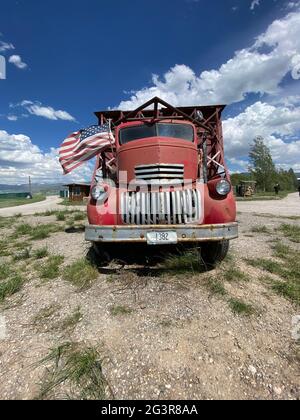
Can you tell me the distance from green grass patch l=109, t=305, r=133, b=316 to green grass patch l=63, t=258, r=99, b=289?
79 cm

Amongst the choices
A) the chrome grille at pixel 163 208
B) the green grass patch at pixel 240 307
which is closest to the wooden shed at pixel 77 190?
the chrome grille at pixel 163 208

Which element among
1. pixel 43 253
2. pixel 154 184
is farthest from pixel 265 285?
pixel 43 253

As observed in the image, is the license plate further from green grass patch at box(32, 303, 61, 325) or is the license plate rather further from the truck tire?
green grass patch at box(32, 303, 61, 325)

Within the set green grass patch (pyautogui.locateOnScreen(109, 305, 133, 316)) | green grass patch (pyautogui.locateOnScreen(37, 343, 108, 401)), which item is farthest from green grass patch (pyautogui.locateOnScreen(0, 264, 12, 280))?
green grass patch (pyautogui.locateOnScreen(37, 343, 108, 401))

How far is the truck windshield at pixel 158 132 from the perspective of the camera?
4797 mm

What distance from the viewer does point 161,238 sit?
10.7ft

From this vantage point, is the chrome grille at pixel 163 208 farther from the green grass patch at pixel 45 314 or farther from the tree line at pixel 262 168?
the tree line at pixel 262 168

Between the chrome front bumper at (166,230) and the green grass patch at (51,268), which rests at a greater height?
the chrome front bumper at (166,230)

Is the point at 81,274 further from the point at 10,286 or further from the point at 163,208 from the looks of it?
the point at 163,208

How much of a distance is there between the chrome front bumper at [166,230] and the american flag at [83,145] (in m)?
3.06

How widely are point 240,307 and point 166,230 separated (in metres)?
1.29

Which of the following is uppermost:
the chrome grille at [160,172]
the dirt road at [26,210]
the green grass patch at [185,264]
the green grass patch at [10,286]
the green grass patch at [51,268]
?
the chrome grille at [160,172]

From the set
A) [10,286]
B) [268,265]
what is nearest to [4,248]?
[10,286]

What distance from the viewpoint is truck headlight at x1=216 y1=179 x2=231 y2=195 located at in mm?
3523
